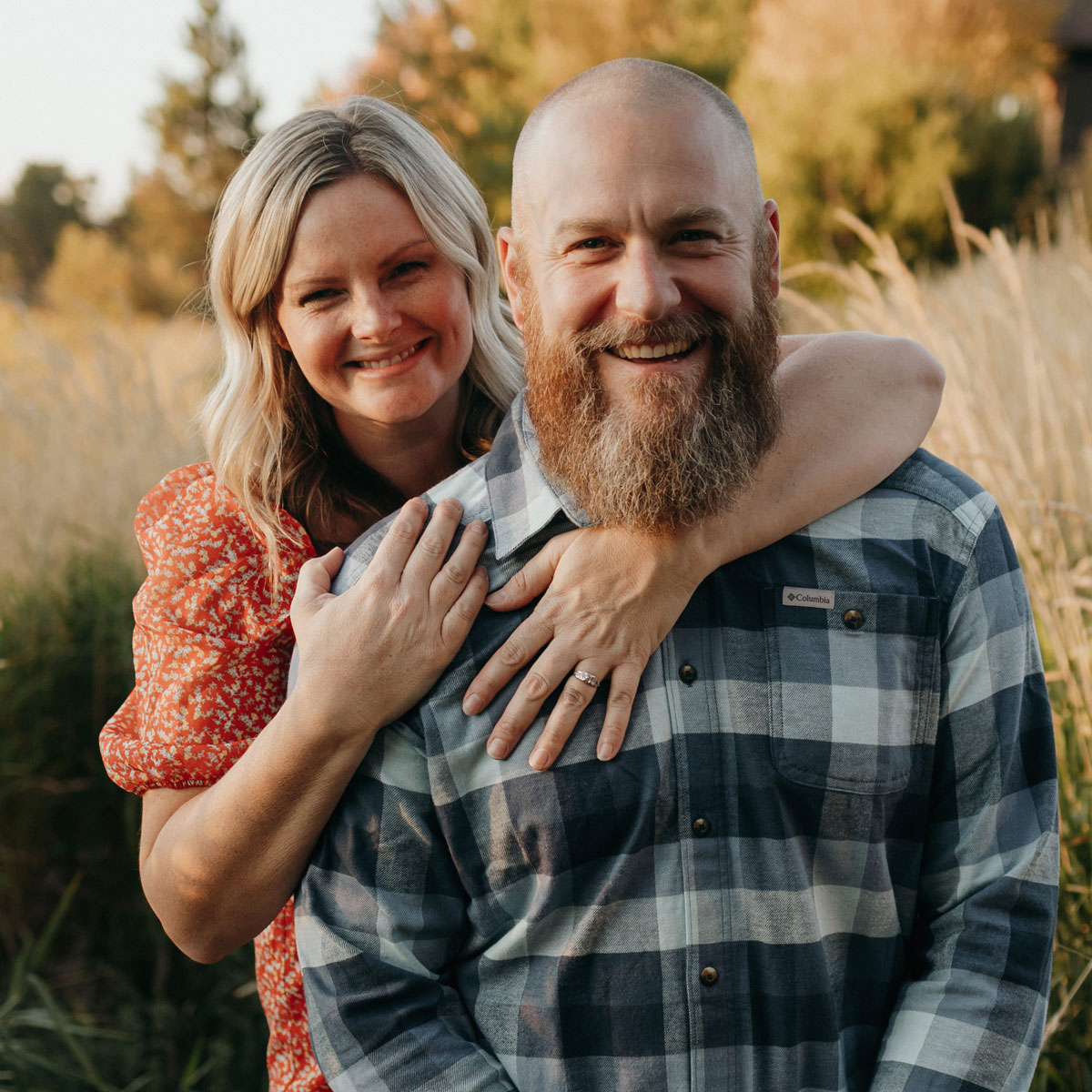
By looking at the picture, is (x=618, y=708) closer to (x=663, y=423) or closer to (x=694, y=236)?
(x=663, y=423)

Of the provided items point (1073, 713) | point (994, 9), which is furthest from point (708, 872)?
point (994, 9)

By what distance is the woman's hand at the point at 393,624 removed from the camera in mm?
1640

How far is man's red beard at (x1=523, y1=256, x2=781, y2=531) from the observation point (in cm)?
163

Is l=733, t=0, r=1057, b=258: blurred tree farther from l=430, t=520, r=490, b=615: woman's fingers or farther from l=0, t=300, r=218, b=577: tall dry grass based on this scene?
l=430, t=520, r=490, b=615: woman's fingers

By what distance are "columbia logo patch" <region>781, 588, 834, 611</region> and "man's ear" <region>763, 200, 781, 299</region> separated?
0.51m

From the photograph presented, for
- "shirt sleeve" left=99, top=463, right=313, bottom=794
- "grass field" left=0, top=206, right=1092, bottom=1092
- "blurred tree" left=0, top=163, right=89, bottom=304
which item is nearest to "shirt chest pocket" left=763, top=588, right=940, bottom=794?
"grass field" left=0, top=206, right=1092, bottom=1092

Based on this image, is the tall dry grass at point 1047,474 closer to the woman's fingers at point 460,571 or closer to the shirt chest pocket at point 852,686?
the shirt chest pocket at point 852,686

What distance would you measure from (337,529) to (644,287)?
1025 millimetres

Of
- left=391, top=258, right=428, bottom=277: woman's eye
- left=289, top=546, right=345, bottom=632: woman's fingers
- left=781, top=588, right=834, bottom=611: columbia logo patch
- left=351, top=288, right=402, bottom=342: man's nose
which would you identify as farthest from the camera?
left=391, top=258, right=428, bottom=277: woman's eye

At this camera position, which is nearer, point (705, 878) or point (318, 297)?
point (705, 878)

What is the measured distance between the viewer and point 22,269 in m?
35.9

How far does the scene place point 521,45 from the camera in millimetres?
23812

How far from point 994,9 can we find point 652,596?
2263 cm

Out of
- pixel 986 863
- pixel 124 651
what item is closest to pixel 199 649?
pixel 986 863
